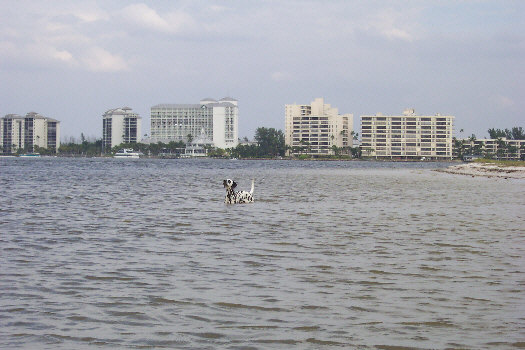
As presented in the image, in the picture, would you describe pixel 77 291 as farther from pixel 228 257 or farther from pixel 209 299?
pixel 228 257

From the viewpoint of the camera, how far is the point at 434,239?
63.2 ft

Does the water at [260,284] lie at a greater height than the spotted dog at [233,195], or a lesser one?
lesser

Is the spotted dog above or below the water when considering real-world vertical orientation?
above

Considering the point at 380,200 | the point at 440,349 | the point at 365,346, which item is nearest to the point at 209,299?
the point at 365,346

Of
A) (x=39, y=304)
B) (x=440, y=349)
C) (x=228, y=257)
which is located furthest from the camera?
(x=228, y=257)

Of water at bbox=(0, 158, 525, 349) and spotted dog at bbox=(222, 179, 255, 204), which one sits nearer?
water at bbox=(0, 158, 525, 349)

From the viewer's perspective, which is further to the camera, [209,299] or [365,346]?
[209,299]

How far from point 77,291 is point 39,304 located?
3.42 feet

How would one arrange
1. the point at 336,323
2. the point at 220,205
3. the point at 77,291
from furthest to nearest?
1. the point at 220,205
2. the point at 77,291
3. the point at 336,323

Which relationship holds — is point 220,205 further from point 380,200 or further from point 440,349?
point 440,349

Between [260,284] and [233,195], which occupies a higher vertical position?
[233,195]

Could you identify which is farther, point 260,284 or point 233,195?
point 233,195

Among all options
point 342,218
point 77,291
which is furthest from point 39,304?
point 342,218

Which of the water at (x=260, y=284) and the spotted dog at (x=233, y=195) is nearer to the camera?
the water at (x=260, y=284)
